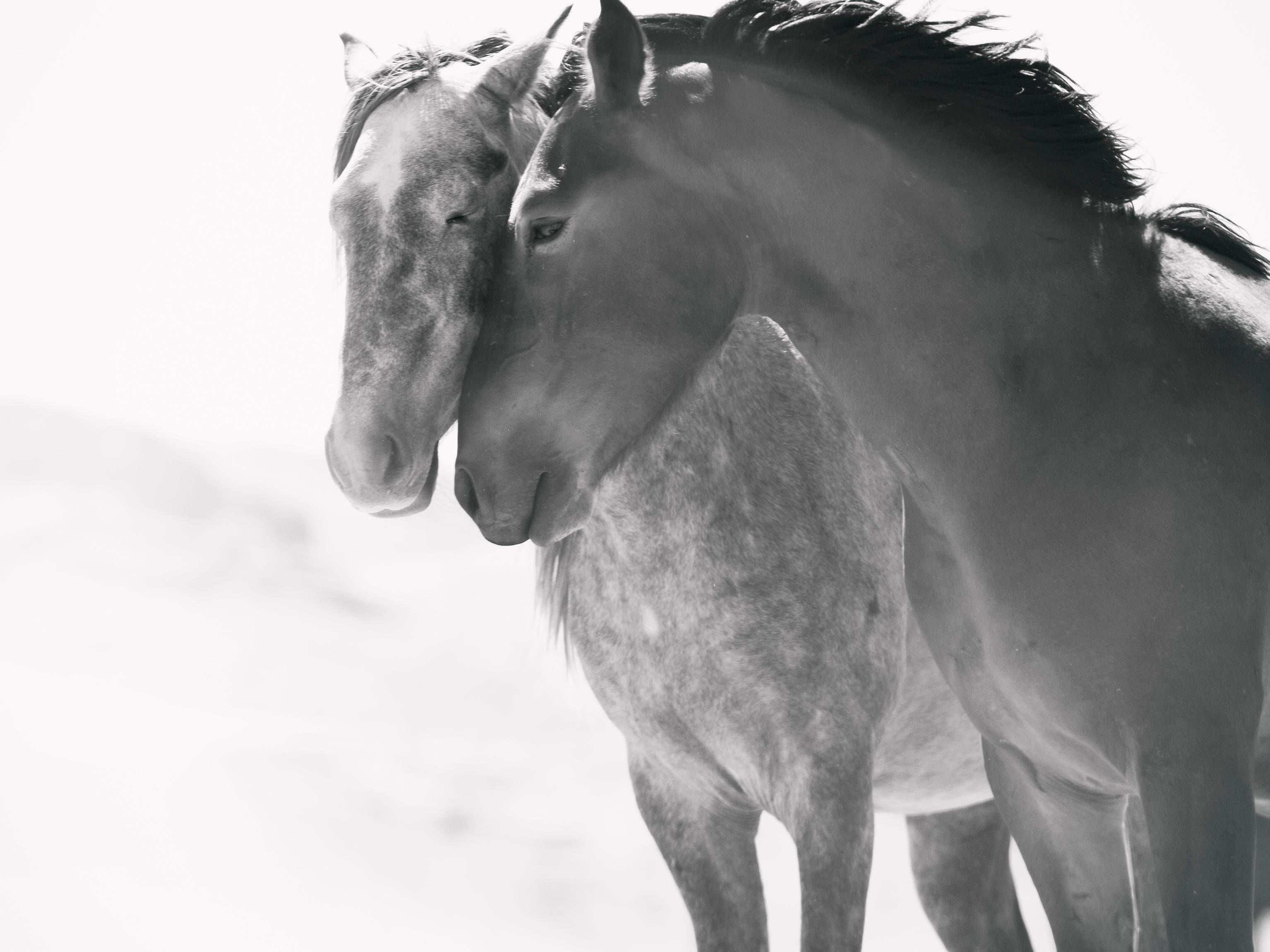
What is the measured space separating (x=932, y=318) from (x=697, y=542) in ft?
2.25

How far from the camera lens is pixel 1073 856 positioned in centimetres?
196

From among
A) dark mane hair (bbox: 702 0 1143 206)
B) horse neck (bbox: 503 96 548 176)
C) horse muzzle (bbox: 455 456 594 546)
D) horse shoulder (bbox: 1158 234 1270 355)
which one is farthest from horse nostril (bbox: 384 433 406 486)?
horse shoulder (bbox: 1158 234 1270 355)

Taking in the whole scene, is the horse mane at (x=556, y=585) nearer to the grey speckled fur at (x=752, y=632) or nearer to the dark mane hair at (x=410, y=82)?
the grey speckled fur at (x=752, y=632)

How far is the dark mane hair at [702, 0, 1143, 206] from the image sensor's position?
6.12 ft

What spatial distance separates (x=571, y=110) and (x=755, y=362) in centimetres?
74

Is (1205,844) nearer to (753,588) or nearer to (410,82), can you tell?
(753,588)

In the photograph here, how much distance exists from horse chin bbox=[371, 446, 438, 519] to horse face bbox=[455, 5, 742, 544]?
0.82 feet

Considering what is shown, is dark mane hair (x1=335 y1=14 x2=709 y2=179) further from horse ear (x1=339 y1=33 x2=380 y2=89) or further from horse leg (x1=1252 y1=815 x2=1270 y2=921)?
horse leg (x1=1252 y1=815 x2=1270 y2=921)

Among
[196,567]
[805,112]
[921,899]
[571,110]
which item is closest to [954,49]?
[805,112]

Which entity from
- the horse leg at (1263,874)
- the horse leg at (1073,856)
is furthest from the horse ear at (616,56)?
the horse leg at (1263,874)

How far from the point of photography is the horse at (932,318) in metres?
1.71

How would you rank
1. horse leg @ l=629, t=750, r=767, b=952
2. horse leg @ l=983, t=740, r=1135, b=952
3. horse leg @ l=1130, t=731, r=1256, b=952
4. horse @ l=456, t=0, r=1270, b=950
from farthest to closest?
horse leg @ l=629, t=750, r=767, b=952
horse leg @ l=983, t=740, r=1135, b=952
horse @ l=456, t=0, r=1270, b=950
horse leg @ l=1130, t=731, r=1256, b=952

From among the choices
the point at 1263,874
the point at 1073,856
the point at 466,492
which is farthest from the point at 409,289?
the point at 1263,874

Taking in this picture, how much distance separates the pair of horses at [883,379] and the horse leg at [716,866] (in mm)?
203
